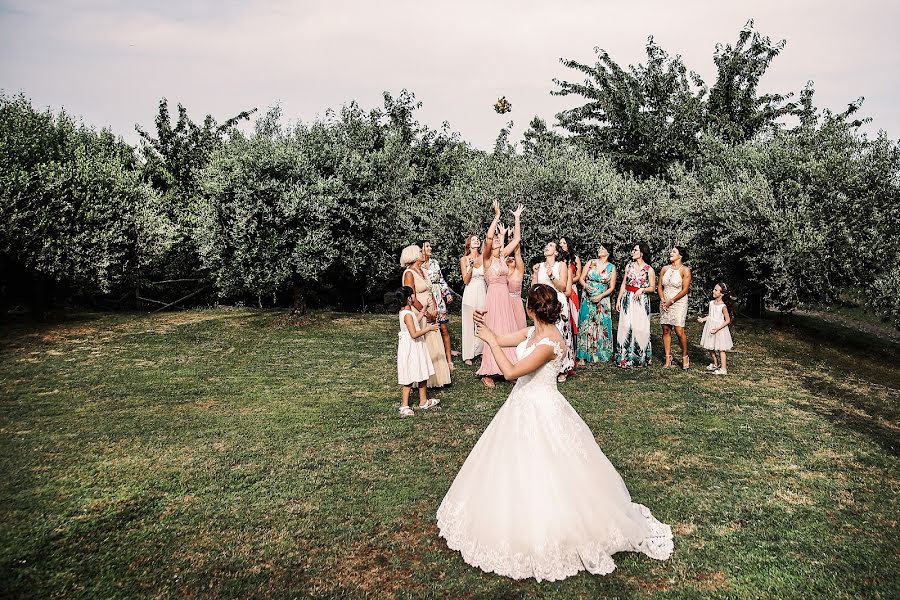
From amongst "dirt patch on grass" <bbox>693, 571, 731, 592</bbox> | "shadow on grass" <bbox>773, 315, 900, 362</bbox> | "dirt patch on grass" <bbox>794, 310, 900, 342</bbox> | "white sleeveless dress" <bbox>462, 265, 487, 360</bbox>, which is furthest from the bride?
"dirt patch on grass" <bbox>794, 310, 900, 342</bbox>

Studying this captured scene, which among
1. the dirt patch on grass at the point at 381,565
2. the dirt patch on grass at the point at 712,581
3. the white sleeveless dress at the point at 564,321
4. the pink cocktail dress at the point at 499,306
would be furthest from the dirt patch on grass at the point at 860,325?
the dirt patch on grass at the point at 381,565

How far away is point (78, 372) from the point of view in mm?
11156

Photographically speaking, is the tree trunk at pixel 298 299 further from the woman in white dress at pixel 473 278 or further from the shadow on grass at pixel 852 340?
the shadow on grass at pixel 852 340

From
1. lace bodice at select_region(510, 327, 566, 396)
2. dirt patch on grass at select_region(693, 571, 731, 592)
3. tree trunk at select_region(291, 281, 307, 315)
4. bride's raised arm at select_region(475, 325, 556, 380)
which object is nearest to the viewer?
dirt patch on grass at select_region(693, 571, 731, 592)

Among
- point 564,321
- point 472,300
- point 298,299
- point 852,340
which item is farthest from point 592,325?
point 852,340

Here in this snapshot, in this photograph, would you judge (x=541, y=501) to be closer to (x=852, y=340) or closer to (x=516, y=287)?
(x=516, y=287)

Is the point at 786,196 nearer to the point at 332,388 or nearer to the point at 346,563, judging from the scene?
the point at 332,388

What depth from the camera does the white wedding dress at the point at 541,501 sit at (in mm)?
4426

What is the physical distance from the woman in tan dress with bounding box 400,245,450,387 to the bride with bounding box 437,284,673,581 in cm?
371

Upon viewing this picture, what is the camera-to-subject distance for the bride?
443 centimetres

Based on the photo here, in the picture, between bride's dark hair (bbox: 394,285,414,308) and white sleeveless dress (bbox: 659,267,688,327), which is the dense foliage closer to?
white sleeveless dress (bbox: 659,267,688,327)

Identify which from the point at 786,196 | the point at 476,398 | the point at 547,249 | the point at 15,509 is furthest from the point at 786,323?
the point at 15,509

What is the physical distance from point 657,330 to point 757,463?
9502 mm

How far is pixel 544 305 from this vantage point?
4812 millimetres
